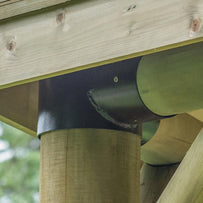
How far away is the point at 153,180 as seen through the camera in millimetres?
2453

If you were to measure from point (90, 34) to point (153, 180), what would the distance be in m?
1.17

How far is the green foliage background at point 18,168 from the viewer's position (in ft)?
33.4

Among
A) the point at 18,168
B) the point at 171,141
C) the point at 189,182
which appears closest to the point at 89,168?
the point at 189,182

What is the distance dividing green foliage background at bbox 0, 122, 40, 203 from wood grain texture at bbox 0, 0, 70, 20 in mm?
8627

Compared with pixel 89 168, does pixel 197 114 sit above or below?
above

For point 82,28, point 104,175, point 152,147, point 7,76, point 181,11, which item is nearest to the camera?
point 181,11

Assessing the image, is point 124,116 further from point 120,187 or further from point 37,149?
point 37,149

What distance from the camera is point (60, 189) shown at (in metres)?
1.79

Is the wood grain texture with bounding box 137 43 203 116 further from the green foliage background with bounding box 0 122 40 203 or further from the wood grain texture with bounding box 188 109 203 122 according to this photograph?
the green foliage background with bounding box 0 122 40 203

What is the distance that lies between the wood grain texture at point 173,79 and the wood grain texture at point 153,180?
731mm

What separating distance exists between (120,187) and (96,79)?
1.20ft

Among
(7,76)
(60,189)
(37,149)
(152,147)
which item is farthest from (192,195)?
(37,149)

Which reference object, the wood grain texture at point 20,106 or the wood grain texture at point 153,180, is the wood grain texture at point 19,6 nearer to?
the wood grain texture at point 20,106

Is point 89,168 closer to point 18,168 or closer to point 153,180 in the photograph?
point 153,180
